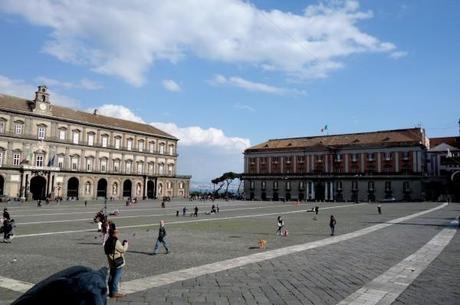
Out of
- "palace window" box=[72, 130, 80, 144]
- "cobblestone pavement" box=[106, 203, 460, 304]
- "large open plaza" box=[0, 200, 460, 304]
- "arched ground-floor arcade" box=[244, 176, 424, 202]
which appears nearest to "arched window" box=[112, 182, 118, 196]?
"palace window" box=[72, 130, 80, 144]

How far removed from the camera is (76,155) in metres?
70.8

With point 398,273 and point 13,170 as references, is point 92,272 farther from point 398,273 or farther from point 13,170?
point 13,170

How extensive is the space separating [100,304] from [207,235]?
2022cm

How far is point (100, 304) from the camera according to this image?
73.9 inches

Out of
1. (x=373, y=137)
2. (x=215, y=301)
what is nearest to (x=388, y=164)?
(x=373, y=137)

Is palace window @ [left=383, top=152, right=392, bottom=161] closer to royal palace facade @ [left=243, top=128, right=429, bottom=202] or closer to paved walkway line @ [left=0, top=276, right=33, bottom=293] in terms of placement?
royal palace facade @ [left=243, top=128, right=429, bottom=202]

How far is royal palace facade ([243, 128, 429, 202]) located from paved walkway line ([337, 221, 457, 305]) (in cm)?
7006

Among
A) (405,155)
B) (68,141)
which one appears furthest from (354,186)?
(68,141)

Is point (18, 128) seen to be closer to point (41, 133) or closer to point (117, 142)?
point (41, 133)

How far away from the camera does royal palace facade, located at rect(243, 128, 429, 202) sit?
82.2 metres

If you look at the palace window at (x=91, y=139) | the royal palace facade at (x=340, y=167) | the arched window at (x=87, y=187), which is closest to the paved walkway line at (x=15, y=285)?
the arched window at (x=87, y=187)

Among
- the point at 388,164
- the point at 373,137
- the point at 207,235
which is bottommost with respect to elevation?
the point at 207,235

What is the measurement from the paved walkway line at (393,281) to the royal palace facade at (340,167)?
230ft

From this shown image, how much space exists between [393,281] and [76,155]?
223 feet
